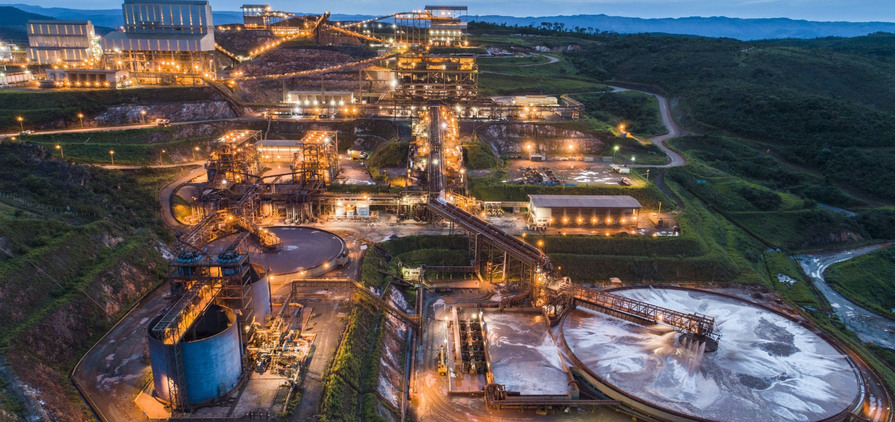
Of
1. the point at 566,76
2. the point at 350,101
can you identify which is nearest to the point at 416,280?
the point at 350,101

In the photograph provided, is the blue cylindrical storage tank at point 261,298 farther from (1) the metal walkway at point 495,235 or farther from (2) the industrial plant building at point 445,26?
(2) the industrial plant building at point 445,26

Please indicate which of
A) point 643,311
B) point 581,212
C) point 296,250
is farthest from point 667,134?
Answer: point 296,250

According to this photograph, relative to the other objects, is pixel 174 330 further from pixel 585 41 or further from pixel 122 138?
pixel 585 41

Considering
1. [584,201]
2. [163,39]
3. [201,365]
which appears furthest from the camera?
[163,39]

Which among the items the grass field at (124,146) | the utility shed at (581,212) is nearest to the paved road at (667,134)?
the utility shed at (581,212)

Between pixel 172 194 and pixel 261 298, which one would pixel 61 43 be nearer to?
pixel 172 194

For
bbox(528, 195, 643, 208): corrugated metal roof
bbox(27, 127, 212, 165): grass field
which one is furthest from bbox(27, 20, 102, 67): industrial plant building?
bbox(528, 195, 643, 208): corrugated metal roof
